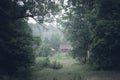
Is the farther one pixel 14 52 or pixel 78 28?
pixel 78 28

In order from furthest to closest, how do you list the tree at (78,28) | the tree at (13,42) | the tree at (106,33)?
the tree at (78,28) < the tree at (106,33) < the tree at (13,42)

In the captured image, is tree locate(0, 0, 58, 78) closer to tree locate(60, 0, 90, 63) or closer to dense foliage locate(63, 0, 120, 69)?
dense foliage locate(63, 0, 120, 69)

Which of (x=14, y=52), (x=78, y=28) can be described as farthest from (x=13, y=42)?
(x=78, y=28)

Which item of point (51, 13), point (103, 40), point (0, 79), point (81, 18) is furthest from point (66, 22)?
point (0, 79)

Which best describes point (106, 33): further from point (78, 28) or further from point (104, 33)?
point (78, 28)

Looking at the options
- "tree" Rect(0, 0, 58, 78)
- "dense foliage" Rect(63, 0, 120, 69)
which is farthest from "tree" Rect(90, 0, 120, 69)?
"tree" Rect(0, 0, 58, 78)

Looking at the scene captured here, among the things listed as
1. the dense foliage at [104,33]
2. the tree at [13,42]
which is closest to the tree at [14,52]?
the tree at [13,42]

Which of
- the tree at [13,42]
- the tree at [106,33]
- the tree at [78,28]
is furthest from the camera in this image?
the tree at [78,28]

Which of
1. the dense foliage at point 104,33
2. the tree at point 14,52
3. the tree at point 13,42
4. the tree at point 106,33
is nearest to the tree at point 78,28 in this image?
the dense foliage at point 104,33

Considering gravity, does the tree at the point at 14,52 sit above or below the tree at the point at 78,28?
below

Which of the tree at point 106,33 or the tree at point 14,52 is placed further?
the tree at point 106,33

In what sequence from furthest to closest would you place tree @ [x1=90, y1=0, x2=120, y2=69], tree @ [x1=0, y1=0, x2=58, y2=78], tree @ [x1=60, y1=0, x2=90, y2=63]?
tree @ [x1=60, y1=0, x2=90, y2=63]
tree @ [x1=90, y1=0, x2=120, y2=69]
tree @ [x1=0, y1=0, x2=58, y2=78]

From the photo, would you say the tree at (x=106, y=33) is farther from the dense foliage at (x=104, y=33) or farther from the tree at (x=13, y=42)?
the tree at (x=13, y=42)

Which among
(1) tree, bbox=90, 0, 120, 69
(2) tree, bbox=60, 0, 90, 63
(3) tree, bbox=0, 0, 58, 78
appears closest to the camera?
(3) tree, bbox=0, 0, 58, 78
